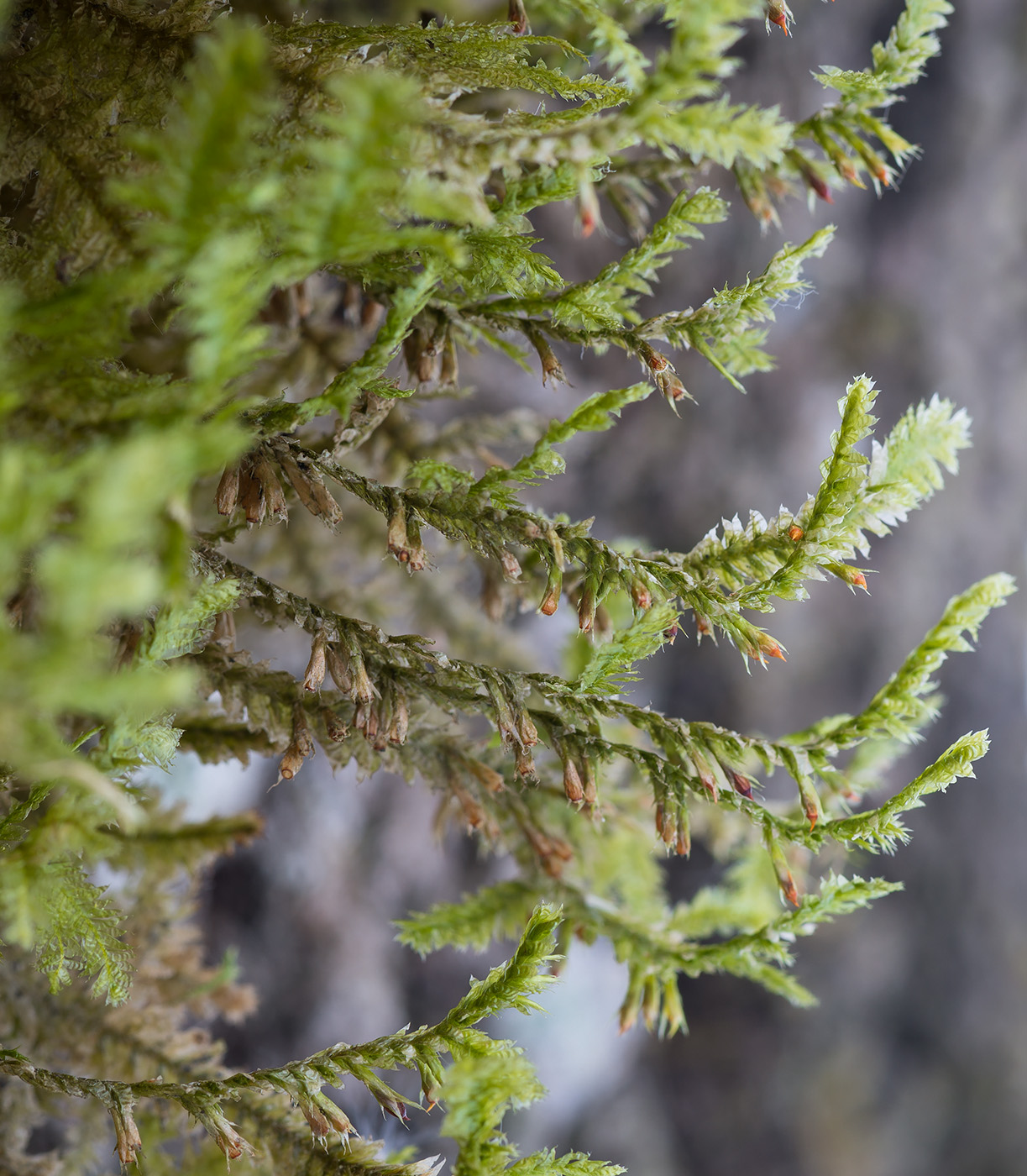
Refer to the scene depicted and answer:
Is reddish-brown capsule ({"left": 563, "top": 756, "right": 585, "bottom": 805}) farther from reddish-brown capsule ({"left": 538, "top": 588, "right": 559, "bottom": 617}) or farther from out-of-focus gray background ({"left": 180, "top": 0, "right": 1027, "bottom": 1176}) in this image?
out-of-focus gray background ({"left": 180, "top": 0, "right": 1027, "bottom": 1176})

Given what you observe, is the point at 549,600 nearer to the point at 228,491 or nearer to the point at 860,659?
the point at 228,491

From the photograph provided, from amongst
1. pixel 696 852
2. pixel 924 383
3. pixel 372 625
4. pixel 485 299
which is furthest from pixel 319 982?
pixel 924 383

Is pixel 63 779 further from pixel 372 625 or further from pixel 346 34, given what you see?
pixel 346 34

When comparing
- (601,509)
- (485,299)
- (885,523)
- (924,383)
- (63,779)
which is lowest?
(63,779)

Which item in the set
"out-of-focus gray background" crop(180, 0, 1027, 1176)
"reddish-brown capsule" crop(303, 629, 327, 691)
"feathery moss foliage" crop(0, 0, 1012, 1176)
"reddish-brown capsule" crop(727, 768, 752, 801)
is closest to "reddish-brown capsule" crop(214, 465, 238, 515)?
"feathery moss foliage" crop(0, 0, 1012, 1176)

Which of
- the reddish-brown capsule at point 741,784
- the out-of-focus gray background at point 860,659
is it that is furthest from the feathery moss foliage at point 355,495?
the out-of-focus gray background at point 860,659

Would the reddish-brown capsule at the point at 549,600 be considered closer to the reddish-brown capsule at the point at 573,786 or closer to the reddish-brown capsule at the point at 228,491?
the reddish-brown capsule at the point at 573,786

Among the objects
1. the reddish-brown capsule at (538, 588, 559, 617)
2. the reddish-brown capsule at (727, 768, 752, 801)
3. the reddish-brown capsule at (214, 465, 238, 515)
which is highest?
the reddish-brown capsule at (214, 465, 238, 515)
